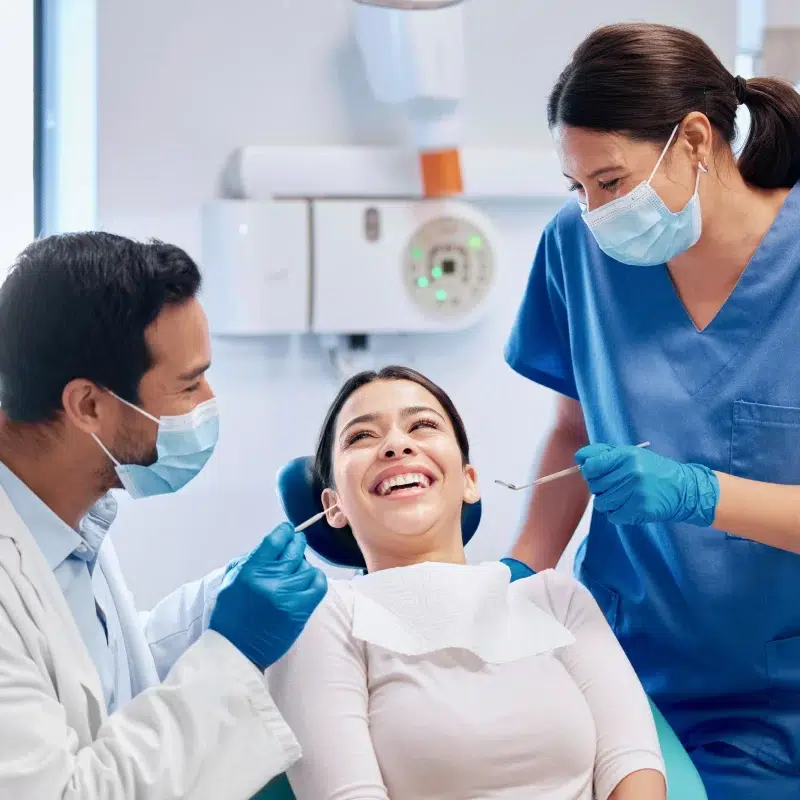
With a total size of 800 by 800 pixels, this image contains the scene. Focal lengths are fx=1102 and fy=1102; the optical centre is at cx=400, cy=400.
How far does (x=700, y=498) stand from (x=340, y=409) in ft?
1.93

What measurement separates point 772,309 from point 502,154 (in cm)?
103

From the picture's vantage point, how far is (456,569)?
5.10ft

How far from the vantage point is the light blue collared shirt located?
1353 millimetres

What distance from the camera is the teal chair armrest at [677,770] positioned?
1.47 m

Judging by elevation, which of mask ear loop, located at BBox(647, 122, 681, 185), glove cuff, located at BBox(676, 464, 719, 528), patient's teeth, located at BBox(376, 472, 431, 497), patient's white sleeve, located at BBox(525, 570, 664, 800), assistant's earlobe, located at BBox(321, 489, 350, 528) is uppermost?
mask ear loop, located at BBox(647, 122, 681, 185)

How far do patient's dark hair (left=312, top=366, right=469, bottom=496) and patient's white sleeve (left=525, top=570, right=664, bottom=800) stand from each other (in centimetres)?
29

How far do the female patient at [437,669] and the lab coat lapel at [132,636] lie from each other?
20 cm

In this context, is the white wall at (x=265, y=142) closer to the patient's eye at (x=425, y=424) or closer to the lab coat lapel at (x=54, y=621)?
the patient's eye at (x=425, y=424)

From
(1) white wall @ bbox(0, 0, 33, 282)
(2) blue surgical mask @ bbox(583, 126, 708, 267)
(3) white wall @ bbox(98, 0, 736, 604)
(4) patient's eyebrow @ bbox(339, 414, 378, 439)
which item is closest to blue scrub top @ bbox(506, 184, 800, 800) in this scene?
(2) blue surgical mask @ bbox(583, 126, 708, 267)

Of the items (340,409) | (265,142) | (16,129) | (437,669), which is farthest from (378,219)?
(437,669)

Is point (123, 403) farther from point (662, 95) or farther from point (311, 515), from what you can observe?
point (662, 95)

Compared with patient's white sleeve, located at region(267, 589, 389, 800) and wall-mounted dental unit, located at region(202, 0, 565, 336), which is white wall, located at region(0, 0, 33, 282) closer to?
wall-mounted dental unit, located at region(202, 0, 565, 336)

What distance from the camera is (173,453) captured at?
1.43m

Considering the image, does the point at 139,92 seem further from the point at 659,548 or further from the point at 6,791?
the point at 6,791
